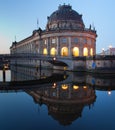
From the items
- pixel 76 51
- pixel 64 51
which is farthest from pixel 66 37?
pixel 76 51

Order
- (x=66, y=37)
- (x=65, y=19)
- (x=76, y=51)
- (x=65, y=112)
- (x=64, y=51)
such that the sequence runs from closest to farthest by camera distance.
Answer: (x=65, y=112) → (x=66, y=37) → (x=76, y=51) → (x=64, y=51) → (x=65, y=19)

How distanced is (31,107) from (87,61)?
39.4 m

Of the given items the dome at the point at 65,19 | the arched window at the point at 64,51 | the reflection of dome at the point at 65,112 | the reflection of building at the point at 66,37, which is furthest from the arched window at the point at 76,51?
the reflection of dome at the point at 65,112

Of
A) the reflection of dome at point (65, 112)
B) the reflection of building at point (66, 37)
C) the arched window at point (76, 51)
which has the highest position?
the reflection of building at point (66, 37)

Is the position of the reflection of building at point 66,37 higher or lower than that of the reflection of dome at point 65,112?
higher

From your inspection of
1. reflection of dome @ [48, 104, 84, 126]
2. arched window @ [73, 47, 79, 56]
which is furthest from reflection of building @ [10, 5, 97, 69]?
reflection of dome @ [48, 104, 84, 126]

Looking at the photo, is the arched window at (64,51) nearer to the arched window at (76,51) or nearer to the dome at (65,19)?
the arched window at (76,51)

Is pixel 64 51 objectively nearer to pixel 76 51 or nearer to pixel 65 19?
pixel 76 51

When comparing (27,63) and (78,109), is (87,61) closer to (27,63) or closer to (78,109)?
(78,109)

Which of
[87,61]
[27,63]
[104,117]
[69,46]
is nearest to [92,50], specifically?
[69,46]

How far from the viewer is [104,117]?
50.2 feet

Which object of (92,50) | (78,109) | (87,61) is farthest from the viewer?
(92,50)

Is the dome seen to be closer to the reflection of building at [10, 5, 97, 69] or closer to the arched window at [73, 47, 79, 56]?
the reflection of building at [10, 5, 97, 69]

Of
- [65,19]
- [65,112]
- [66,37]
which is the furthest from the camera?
[65,19]
